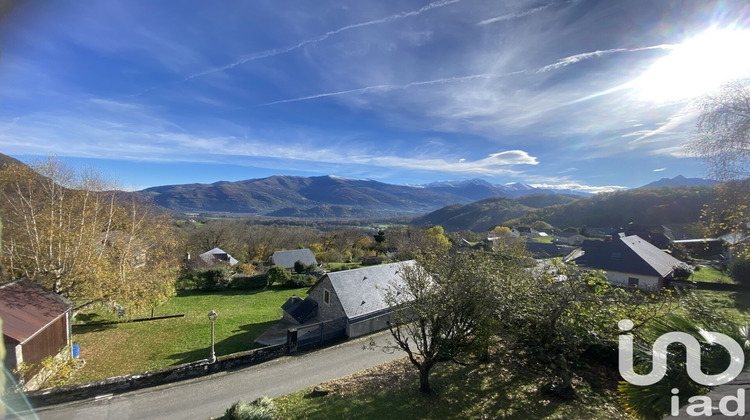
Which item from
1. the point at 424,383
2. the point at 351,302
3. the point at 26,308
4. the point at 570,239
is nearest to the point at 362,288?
the point at 351,302

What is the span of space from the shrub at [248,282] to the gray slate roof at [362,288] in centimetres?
1757

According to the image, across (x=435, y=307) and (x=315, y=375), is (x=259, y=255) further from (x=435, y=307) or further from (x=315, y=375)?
(x=435, y=307)

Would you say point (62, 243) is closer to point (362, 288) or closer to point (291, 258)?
point (362, 288)

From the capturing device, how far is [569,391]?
29.3 ft

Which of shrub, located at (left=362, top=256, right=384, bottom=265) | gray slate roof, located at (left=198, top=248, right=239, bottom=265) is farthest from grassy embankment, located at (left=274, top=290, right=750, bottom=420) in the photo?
shrub, located at (left=362, top=256, right=384, bottom=265)

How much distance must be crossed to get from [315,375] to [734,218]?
16114 mm

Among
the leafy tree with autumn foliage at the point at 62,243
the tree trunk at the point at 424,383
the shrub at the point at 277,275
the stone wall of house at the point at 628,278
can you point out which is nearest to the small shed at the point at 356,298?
the tree trunk at the point at 424,383

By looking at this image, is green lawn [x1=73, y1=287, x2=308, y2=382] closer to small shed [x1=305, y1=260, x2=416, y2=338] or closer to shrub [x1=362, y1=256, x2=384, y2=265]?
small shed [x1=305, y1=260, x2=416, y2=338]

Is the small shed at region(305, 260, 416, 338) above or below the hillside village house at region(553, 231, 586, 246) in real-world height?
above

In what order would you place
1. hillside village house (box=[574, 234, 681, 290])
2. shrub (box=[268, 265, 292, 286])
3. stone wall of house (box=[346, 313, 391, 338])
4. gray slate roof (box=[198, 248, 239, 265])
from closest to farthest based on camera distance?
stone wall of house (box=[346, 313, 391, 338]) → hillside village house (box=[574, 234, 681, 290]) → shrub (box=[268, 265, 292, 286]) → gray slate roof (box=[198, 248, 239, 265])

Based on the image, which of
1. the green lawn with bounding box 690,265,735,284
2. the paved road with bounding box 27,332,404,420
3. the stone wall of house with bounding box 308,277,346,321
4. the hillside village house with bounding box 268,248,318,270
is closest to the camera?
the paved road with bounding box 27,332,404,420

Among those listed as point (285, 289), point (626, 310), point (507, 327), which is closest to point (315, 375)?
point (507, 327)

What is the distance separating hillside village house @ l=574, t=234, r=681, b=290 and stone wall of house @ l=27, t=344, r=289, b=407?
90.9 feet

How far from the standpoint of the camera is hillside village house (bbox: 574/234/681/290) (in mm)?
23969
